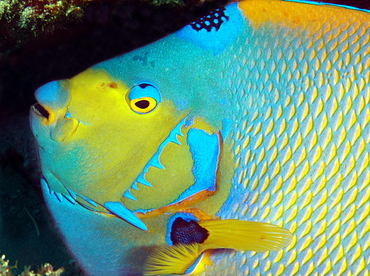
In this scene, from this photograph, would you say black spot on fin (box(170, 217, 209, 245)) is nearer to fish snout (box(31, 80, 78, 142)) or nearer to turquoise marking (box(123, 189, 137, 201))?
turquoise marking (box(123, 189, 137, 201))

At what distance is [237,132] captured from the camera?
1048mm

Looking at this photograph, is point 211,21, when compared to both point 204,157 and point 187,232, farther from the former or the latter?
point 187,232

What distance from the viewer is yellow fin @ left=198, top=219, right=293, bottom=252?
993mm

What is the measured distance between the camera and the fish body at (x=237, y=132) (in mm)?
997

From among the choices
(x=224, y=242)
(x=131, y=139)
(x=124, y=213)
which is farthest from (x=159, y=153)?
(x=224, y=242)

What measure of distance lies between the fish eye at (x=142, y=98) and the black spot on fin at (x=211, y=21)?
0.29m

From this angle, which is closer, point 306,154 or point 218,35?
point 306,154

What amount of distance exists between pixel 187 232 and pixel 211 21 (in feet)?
2.46

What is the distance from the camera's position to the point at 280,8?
1.14m

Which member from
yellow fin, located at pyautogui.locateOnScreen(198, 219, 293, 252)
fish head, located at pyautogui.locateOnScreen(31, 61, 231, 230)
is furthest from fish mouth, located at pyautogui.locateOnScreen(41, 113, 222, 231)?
yellow fin, located at pyautogui.locateOnScreen(198, 219, 293, 252)

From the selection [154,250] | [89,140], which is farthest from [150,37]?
[154,250]

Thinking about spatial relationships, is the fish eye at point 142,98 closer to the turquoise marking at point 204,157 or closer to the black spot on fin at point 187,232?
the turquoise marking at point 204,157

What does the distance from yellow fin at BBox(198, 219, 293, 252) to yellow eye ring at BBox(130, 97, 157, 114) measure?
422 millimetres

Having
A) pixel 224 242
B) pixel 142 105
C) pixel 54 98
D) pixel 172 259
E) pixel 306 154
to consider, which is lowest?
pixel 172 259
